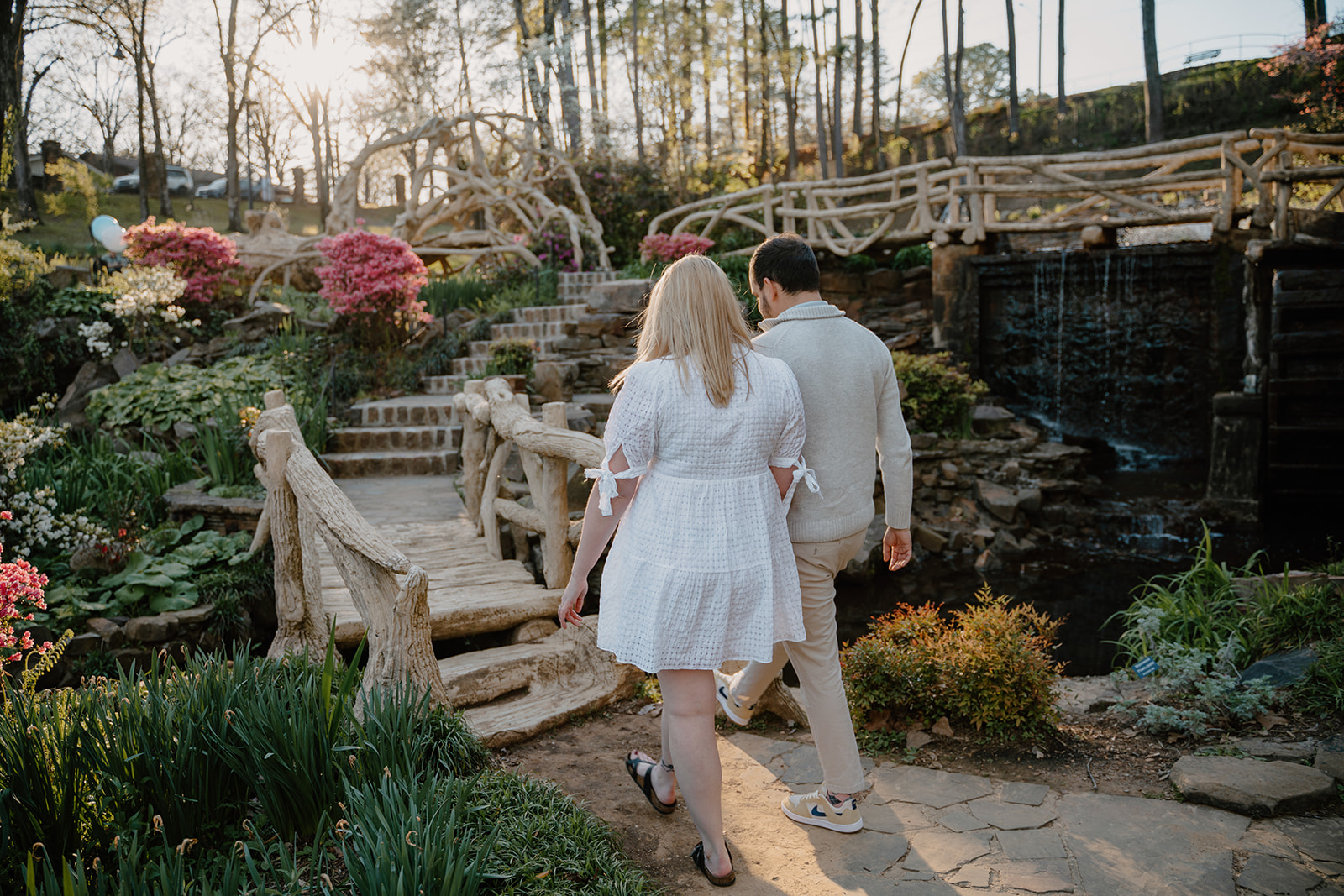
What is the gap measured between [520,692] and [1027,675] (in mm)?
2157

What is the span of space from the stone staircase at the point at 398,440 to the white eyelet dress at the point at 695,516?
5.80 metres

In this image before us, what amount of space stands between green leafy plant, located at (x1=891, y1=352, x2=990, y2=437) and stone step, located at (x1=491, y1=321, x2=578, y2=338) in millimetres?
4369

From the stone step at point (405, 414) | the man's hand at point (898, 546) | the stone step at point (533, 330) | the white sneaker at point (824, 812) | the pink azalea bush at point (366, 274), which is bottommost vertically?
the white sneaker at point (824, 812)

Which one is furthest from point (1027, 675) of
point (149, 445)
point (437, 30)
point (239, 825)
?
→ point (437, 30)

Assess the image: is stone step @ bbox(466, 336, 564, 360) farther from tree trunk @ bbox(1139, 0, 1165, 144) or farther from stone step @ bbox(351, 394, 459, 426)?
tree trunk @ bbox(1139, 0, 1165, 144)

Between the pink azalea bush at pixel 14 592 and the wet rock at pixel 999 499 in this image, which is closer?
the pink azalea bush at pixel 14 592

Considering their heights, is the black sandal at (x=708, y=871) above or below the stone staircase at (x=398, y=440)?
below

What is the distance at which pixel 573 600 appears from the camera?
7.79 ft

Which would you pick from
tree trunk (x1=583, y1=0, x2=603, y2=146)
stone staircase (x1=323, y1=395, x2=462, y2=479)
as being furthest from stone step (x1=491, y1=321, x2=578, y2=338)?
tree trunk (x1=583, y1=0, x2=603, y2=146)

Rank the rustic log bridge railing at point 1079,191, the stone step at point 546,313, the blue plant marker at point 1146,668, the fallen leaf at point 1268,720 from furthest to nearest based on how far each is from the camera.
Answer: the stone step at point 546,313 < the rustic log bridge railing at point 1079,191 < the blue plant marker at point 1146,668 < the fallen leaf at point 1268,720

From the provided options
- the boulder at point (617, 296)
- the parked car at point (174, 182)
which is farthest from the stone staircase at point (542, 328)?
the parked car at point (174, 182)

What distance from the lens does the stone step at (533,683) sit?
3402 millimetres

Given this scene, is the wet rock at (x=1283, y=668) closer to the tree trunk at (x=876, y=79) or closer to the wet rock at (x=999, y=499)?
the wet rock at (x=999, y=499)

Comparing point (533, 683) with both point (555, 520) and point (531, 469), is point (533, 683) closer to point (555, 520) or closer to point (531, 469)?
point (555, 520)
